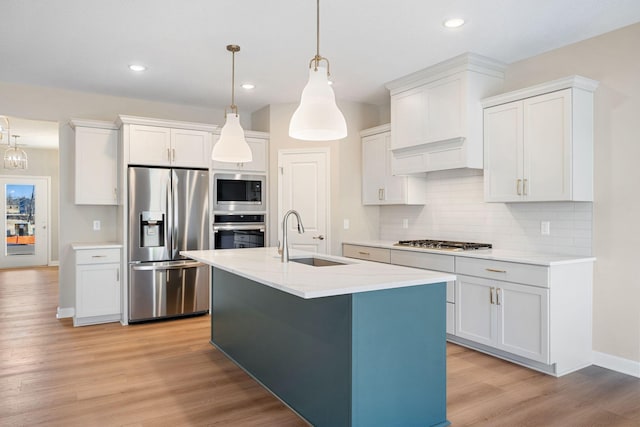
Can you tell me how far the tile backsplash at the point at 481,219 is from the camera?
3.54 meters

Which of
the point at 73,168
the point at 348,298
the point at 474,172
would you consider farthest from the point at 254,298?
the point at 73,168

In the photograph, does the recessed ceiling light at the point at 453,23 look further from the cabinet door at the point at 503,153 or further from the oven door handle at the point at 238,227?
the oven door handle at the point at 238,227

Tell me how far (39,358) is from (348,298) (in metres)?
3.01

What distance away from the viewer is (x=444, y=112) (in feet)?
13.2

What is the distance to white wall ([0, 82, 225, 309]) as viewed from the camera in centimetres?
476

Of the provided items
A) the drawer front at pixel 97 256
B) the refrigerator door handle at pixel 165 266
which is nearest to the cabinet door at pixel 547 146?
the refrigerator door handle at pixel 165 266

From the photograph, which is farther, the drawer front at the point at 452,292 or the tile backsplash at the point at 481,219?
the drawer front at the point at 452,292

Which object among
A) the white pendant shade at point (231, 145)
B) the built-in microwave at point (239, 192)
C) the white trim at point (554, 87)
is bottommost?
the built-in microwave at point (239, 192)

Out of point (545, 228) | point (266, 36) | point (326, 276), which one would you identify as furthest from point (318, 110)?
point (545, 228)

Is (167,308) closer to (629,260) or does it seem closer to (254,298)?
(254,298)

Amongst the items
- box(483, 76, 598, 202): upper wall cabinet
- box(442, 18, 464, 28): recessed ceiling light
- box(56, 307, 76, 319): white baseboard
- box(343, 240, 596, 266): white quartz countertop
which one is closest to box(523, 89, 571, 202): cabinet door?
box(483, 76, 598, 202): upper wall cabinet

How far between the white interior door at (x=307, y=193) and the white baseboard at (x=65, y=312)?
2.56 metres

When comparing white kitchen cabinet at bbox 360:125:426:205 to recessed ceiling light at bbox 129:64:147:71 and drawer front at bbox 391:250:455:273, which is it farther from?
recessed ceiling light at bbox 129:64:147:71

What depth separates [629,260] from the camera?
322cm
